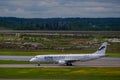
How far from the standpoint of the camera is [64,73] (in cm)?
6444

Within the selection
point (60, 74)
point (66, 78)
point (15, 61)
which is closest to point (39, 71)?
point (60, 74)

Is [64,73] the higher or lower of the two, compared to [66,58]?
lower

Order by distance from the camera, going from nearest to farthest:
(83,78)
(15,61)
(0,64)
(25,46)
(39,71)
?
1. (83,78)
2. (39,71)
3. (0,64)
4. (15,61)
5. (25,46)

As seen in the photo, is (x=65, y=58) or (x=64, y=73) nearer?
(x=64, y=73)

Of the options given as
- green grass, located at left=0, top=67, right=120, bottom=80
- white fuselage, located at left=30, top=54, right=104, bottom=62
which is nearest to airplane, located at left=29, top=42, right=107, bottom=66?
white fuselage, located at left=30, top=54, right=104, bottom=62

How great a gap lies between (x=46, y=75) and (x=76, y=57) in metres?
19.4

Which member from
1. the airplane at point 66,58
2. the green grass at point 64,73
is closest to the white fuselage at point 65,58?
the airplane at point 66,58

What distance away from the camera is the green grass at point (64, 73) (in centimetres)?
5928

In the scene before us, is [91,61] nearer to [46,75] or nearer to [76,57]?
[76,57]

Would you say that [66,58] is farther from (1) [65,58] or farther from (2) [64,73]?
(2) [64,73]

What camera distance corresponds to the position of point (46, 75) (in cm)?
6159

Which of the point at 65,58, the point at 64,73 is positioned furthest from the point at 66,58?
the point at 64,73

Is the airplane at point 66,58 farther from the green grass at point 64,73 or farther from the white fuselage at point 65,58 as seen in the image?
the green grass at point 64,73

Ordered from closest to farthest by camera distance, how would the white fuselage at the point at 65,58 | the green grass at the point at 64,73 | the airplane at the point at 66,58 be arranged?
the green grass at the point at 64,73 < the airplane at the point at 66,58 < the white fuselage at the point at 65,58
